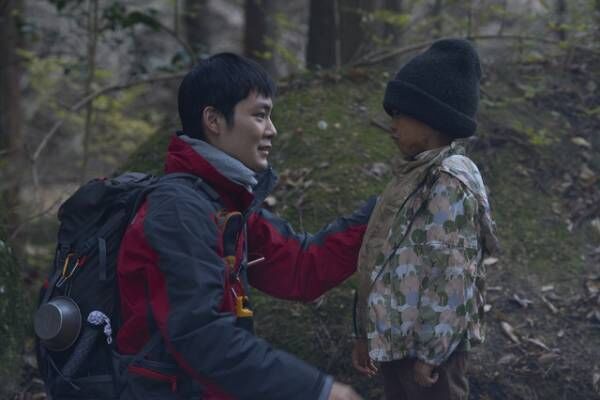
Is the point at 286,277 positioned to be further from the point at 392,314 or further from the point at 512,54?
the point at 512,54

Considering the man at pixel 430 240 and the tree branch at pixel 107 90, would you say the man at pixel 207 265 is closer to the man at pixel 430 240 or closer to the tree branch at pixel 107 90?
the man at pixel 430 240

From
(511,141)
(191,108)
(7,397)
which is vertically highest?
(191,108)

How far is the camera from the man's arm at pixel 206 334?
2.77 meters

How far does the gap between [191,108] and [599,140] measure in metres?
4.42

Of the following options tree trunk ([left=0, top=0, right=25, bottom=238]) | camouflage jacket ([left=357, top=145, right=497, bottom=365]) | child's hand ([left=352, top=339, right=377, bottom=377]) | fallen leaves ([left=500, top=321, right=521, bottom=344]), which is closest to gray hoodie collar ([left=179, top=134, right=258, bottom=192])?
camouflage jacket ([left=357, top=145, right=497, bottom=365])

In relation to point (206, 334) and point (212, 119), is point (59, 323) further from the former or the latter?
point (212, 119)

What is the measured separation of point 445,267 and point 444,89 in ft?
2.36

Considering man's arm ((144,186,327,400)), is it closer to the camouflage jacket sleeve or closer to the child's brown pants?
the camouflage jacket sleeve

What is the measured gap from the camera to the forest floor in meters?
4.87

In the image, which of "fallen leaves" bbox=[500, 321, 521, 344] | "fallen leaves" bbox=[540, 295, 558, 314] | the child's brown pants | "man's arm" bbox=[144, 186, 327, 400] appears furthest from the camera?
"fallen leaves" bbox=[540, 295, 558, 314]

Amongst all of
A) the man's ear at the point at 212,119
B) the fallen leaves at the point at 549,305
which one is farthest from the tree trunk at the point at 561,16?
the man's ear at the point at 212,119

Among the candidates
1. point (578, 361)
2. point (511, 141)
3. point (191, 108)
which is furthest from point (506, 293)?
point (191, 108)

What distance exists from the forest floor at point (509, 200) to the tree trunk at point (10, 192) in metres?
0.42

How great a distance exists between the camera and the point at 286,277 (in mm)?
3742
